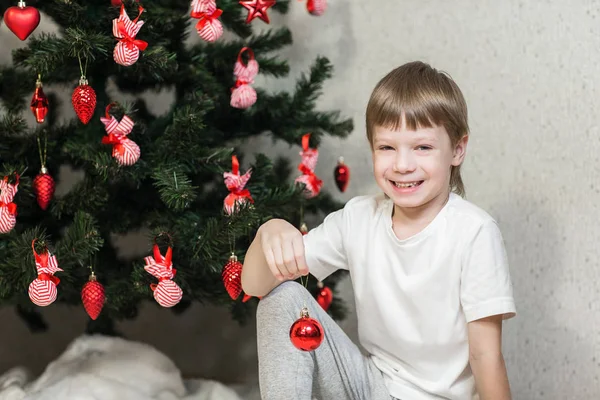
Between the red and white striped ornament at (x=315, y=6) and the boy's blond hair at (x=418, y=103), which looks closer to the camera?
the boy's blond hair at (x=418, y=103)

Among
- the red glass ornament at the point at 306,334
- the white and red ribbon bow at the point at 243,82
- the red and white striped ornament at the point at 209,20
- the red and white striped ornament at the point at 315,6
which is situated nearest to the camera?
the red glass ornament at the point at 306,334

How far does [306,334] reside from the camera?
3.62 ft

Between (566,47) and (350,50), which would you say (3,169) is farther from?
(566,47)

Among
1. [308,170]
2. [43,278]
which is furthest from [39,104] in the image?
[308,170]

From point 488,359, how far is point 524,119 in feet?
1.84

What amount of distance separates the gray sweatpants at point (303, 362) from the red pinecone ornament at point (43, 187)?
0.43 meters

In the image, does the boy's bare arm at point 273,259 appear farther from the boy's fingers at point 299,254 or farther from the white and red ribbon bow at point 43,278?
the white and red ribbon bow at point 43,278

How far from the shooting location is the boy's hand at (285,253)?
1191mm

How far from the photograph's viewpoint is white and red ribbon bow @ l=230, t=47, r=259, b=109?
4.84ft

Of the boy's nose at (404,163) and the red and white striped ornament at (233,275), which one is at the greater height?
the boy's nose at (404,163)

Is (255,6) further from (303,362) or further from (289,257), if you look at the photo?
(303,362)

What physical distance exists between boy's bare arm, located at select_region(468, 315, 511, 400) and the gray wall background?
1.23 ft

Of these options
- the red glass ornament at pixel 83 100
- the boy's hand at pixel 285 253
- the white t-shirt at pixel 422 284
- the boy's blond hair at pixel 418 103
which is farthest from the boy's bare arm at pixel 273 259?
the red glass ornament at pixel 83 100

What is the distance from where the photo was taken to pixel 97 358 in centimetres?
159
